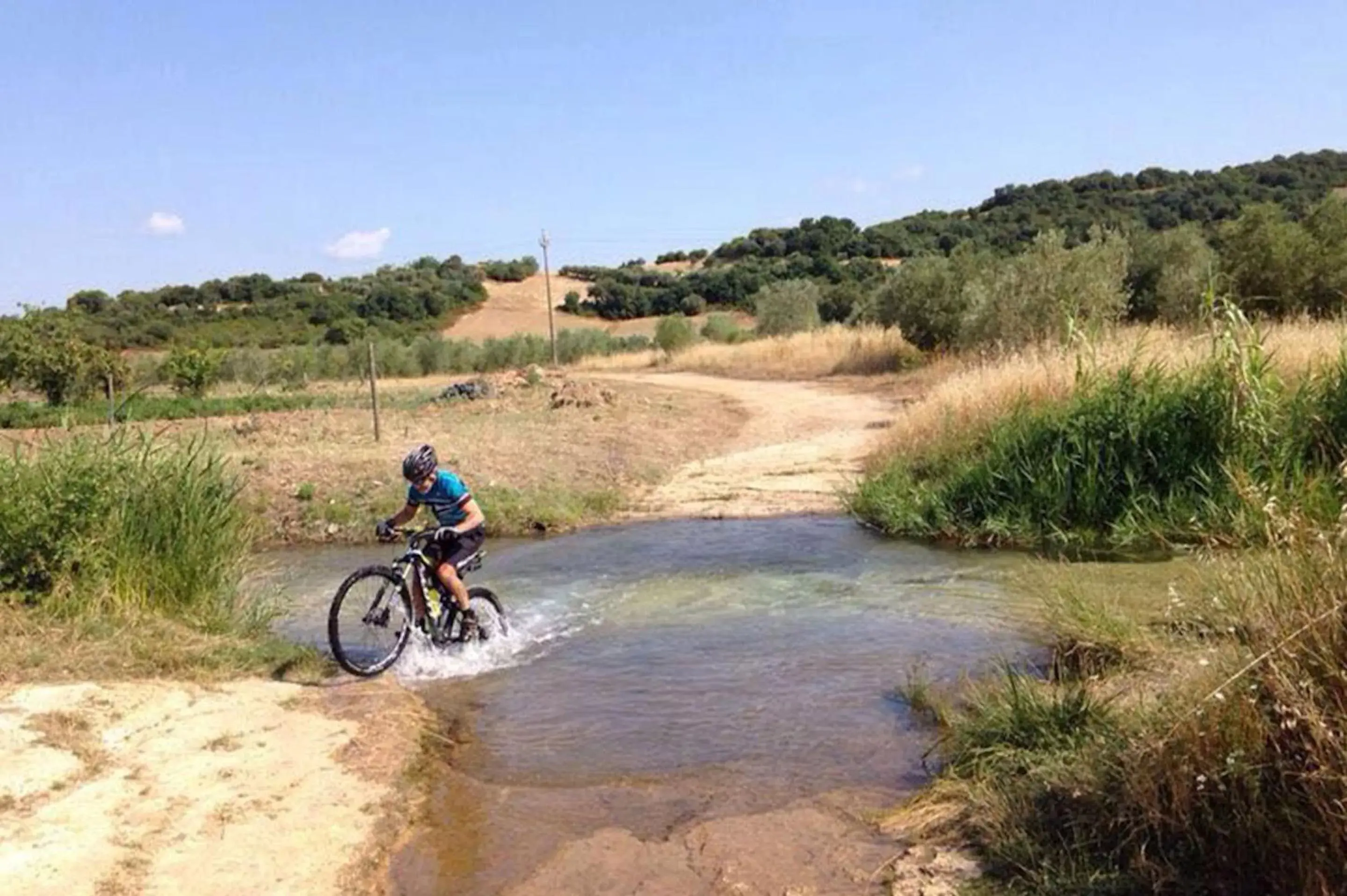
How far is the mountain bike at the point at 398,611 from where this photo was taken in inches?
355

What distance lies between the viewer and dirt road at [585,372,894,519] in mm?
16797

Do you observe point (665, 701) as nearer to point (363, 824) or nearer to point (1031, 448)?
point (363, 824)

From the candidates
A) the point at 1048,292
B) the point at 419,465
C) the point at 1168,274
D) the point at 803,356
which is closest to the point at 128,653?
the point at 419,465

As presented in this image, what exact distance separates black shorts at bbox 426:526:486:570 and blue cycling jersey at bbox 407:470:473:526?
0.49 feet

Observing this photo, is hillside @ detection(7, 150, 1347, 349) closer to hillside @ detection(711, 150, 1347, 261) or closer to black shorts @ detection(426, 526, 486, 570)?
hillside @ detection(711, 150, 1347, 261)

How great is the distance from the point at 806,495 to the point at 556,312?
3335 inches

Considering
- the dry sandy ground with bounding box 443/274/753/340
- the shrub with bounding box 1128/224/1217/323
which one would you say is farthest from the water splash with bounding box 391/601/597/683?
the dry sandy ground with bounding box 443/274/753/340

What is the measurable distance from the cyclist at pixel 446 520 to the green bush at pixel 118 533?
4.59 feet

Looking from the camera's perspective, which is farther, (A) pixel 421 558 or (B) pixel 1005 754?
(A) pixel 421 558

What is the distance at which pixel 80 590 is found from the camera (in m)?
8.54

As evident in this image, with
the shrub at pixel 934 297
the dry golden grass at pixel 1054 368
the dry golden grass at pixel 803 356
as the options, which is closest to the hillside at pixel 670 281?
the dry golden grass at pixel 803 356

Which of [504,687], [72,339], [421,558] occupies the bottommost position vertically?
[504,687]

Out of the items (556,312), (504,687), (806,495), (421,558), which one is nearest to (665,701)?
(504,687)

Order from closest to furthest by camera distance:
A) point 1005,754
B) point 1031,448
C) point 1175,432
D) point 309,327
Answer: point 1005,754 → point 1175,432 → point 1031,448 → point 309,327
